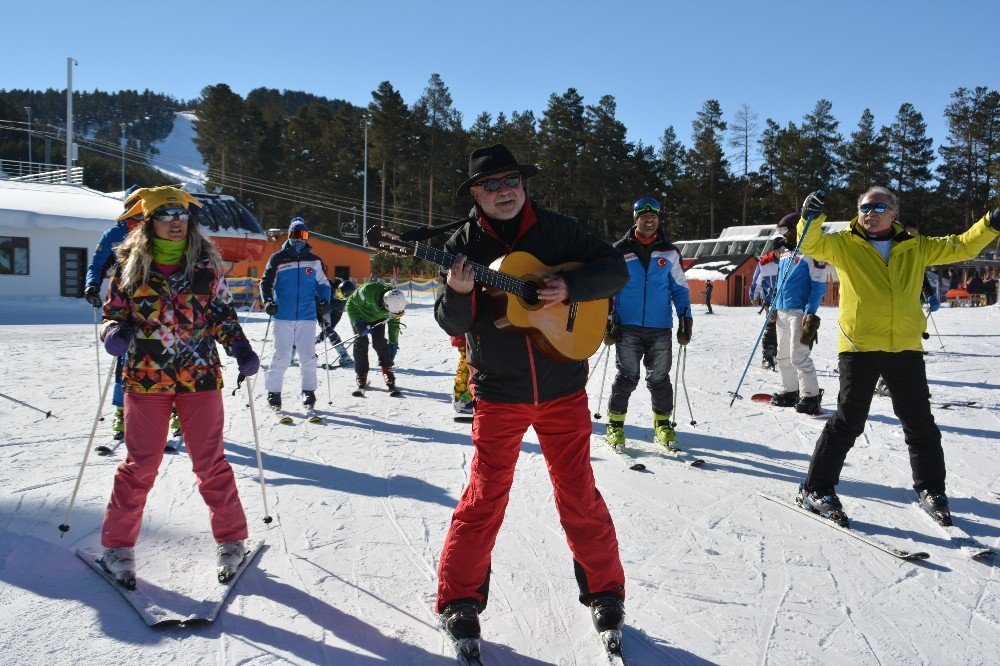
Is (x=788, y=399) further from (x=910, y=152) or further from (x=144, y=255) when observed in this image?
(x=910, y=152)

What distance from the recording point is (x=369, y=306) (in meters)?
8.70

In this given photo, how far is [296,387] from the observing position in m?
8.73

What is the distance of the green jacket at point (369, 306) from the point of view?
8680mm

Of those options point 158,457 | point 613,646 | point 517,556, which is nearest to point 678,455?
point 517,556

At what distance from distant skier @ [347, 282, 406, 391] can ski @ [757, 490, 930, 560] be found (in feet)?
17.7

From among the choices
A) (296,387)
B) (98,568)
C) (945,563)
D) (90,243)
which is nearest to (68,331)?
(296,387)

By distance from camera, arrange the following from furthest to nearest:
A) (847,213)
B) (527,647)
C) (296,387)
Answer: (847,213) → (296,387) → (527,647)

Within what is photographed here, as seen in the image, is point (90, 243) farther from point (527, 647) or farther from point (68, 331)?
point (527, 647)

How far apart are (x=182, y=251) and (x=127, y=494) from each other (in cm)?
118

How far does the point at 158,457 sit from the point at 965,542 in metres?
4.36

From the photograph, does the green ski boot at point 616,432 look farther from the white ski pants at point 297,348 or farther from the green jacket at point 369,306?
the green jacket at point 369,306

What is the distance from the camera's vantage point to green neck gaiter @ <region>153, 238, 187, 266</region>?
3.06 metres

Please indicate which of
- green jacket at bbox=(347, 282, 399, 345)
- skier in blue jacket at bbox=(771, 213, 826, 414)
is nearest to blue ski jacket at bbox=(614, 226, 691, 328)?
skier in blue jacket at bbox=(771, 213, 826, 414)

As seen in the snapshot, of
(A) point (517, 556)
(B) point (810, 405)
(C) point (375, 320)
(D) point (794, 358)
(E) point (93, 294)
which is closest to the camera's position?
(A) point (517, 556)
